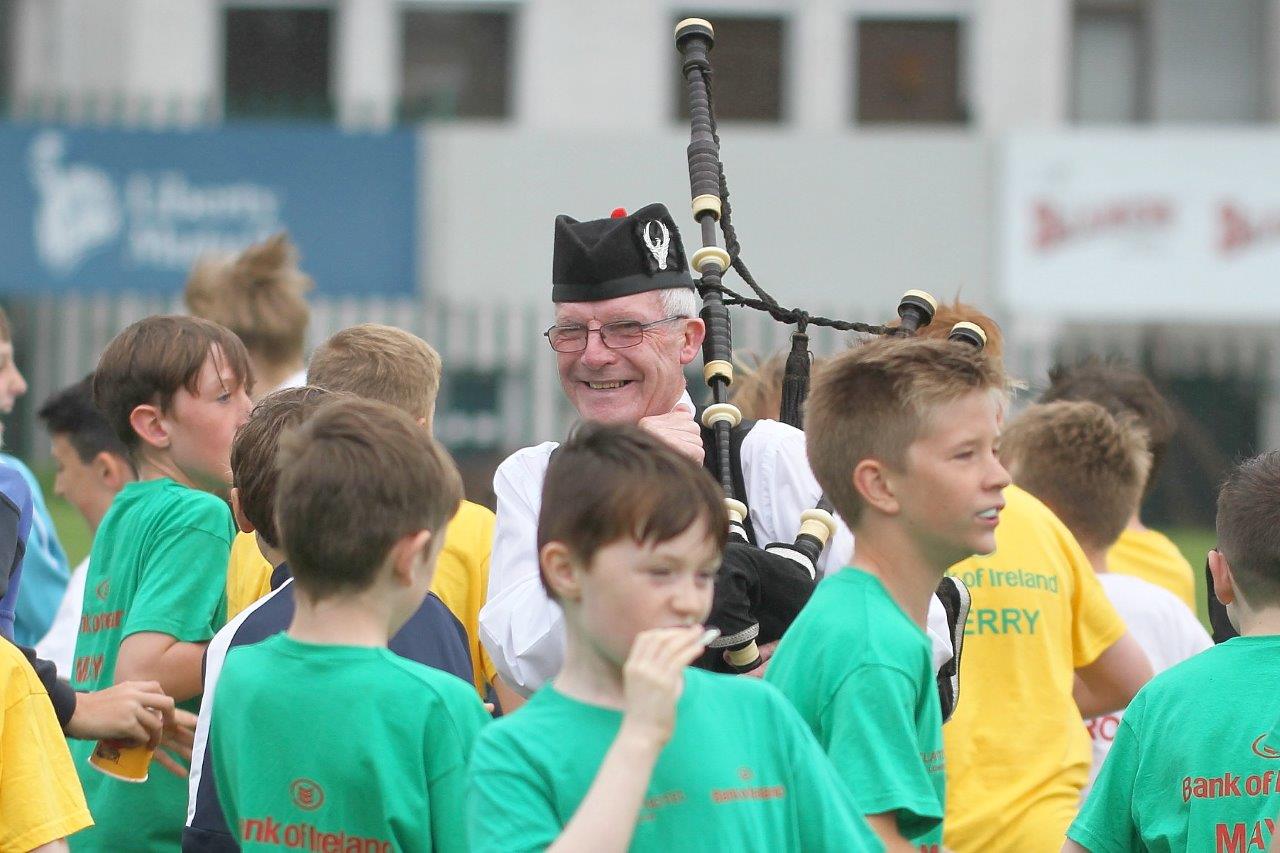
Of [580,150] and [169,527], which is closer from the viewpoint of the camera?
[169,527]

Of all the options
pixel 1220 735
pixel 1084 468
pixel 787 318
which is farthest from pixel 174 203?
pixel 1220 735

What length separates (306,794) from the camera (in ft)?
9.56

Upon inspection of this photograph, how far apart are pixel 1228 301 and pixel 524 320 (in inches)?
266

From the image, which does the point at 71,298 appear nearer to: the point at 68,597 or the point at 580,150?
the point at 580,150

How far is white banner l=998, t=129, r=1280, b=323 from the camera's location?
60.8 ft

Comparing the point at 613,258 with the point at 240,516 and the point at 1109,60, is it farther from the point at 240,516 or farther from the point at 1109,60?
the point at 1109,60

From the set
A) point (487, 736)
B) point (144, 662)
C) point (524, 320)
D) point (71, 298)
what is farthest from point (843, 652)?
point (71, 298)

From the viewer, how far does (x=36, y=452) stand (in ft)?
58.1

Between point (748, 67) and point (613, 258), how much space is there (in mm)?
16578

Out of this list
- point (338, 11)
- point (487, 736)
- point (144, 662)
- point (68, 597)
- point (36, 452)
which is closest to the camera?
point (487, 736)

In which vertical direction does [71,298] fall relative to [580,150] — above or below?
below

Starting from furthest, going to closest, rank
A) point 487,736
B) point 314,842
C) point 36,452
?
point 36,452
point 314,842
point 487,736

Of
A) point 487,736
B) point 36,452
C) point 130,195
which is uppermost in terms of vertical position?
point 130,195

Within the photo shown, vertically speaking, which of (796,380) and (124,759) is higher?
(796,380)
